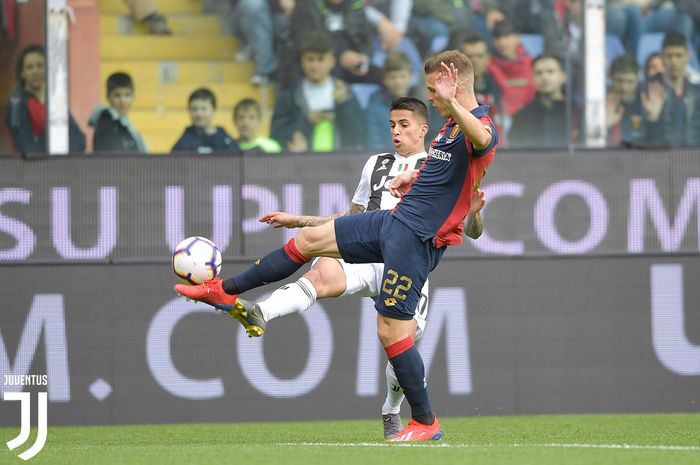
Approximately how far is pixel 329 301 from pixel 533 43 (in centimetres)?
347

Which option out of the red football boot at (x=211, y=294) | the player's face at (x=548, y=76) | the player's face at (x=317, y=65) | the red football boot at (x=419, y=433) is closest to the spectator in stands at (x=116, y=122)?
the player's face at (x=317, y=65)

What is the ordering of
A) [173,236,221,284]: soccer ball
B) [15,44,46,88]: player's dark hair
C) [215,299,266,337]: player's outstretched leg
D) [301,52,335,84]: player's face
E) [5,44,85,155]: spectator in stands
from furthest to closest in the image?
[301,52,335,84]: player's face → [15,44,46,88]: player's dark hair → [5,44,85,155]: spectator in stands → [173,236,221,284]: soccer ball → [215,299,266,337]: player's outstretched leg

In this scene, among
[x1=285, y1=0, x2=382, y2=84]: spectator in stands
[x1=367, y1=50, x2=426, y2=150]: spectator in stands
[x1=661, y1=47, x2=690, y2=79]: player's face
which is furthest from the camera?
[x1=661, y1=47, x2=690, y2=79]: player's face

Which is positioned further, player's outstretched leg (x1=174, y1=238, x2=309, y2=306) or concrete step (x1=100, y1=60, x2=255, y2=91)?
concrete step (x1=100, y1=60, x2=255, y2=91)

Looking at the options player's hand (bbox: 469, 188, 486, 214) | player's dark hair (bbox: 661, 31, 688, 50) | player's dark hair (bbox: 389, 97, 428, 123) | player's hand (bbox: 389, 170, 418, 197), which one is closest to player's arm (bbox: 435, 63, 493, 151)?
player's hand (bbox: 469, 188, 486, 214)

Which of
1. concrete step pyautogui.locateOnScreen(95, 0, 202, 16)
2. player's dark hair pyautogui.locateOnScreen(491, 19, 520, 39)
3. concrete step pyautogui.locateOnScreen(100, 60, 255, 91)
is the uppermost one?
concrete step pyautogui.locateOnScreen(95, 0, 202, 16)

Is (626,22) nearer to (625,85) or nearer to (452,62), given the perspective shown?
(625,85)

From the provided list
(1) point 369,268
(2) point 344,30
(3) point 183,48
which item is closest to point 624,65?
(2) point 344,30

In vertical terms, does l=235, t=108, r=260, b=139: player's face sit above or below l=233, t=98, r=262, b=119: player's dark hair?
below

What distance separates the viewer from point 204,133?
11758mm

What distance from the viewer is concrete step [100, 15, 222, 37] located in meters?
12.1

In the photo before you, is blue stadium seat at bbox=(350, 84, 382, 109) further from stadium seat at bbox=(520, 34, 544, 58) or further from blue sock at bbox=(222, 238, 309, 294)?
blue sock at bbox=(222, 238, 309, 294)

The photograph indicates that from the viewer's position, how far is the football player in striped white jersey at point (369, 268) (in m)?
7.73

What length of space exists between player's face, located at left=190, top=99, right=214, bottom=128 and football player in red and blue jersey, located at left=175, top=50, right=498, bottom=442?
4.68 meters
